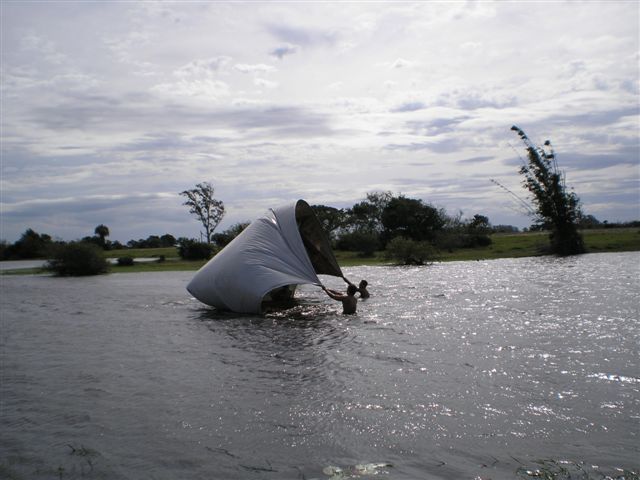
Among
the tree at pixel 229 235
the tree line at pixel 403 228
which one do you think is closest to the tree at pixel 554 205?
the tree line at pixel 403 228

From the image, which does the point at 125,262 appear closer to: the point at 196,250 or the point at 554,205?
the point at 196,250

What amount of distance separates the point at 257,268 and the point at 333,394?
1021 centimetres

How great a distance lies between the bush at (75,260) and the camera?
4512 centimetres

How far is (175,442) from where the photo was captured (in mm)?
7387

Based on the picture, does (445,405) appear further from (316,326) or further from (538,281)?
(538,281)

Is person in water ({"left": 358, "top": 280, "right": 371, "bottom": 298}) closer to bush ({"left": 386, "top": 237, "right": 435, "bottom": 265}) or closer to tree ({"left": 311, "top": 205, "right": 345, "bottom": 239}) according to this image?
bush ({"left": 386, "top": 237, "right": 435, "bottom": 265})

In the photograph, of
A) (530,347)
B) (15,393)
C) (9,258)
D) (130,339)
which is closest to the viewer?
(15,393)

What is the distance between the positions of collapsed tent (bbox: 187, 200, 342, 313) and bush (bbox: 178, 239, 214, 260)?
35.1 metres

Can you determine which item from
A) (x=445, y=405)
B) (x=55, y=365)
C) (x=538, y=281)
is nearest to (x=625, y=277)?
(x=538, y=281)

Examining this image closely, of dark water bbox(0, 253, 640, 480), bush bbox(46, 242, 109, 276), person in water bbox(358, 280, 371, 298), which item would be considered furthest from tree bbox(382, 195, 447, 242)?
dark water bbox(0, 253, 640, 480)

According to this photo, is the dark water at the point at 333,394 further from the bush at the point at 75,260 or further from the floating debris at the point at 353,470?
the bush at the point at 75,260

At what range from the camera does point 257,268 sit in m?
19.0

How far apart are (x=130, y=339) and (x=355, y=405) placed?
8764 millimetres

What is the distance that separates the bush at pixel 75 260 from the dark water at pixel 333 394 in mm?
28614
